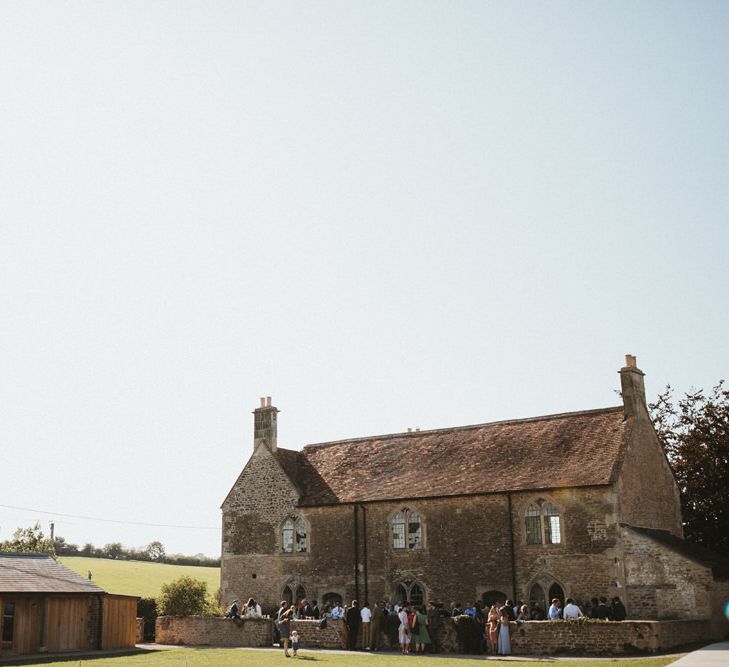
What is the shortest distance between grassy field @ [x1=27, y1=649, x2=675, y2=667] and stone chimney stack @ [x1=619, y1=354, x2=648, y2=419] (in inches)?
504

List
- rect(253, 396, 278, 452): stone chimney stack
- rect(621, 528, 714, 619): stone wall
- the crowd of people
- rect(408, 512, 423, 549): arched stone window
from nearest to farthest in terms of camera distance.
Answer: the crowd of people
rect(621, 528, 714, 619): stone wall
rect(408, 512, 423, 549): arched stone window
rect(253, 396, 278, 452): stone chimney stack

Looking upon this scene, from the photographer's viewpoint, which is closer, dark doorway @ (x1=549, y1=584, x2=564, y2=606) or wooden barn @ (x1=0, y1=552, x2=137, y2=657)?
wooden barn @ (x1=0, y1=552, x2=137, y2=657)

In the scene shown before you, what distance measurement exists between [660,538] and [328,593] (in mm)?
13788

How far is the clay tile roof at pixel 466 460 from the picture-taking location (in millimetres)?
32344

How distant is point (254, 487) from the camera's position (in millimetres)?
39719

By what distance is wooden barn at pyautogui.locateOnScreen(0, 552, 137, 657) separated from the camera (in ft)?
92.8

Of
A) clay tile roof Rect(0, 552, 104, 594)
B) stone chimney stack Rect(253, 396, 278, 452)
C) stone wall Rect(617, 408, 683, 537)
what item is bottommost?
clay tile roof Rect(0, 552, 104, 594)

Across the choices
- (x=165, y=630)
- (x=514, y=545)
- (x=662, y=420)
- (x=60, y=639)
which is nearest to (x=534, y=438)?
(x=514, y=545)

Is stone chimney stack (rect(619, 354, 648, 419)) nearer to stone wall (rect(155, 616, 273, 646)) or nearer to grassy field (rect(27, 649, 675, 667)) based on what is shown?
grassy field (rect(27, 649, 675, 667))

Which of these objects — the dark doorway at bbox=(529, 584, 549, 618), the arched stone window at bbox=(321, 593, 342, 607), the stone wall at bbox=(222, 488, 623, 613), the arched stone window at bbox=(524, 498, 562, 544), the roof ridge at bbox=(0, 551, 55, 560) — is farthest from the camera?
the arched stone window at bbox=(321, 593, 342, 607)

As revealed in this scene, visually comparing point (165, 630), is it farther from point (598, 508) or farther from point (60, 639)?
point (598, 508)

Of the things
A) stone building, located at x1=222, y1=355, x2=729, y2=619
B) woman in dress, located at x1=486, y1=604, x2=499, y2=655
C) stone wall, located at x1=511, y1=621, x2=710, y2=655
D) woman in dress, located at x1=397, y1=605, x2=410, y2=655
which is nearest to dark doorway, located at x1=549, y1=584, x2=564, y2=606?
stone building, located at x1=222, y1=355, x2=729, y2=619

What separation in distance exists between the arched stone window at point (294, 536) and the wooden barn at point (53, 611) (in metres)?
7.40

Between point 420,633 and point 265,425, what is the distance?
15.7 metres
